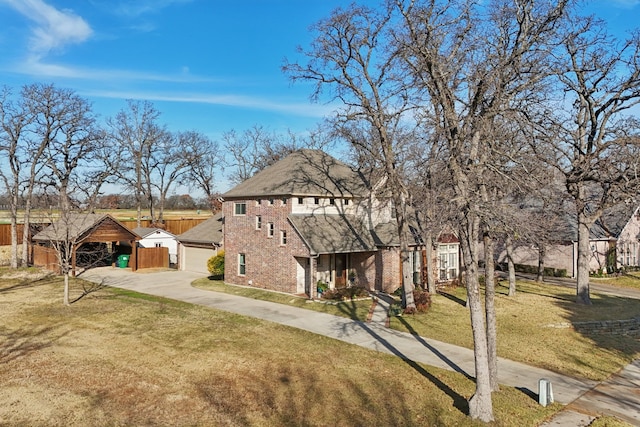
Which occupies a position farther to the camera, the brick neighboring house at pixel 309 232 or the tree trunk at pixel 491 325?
the brick neighboring house at pixel 309 232

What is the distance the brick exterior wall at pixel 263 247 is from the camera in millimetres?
22062

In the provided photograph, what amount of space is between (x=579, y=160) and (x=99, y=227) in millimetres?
28510

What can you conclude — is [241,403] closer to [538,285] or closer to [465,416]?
[465,416]

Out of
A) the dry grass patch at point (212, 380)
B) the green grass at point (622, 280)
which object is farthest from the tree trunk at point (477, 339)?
the green grass at point (622, 280)

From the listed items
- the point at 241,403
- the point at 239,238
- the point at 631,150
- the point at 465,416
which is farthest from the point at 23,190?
the point at 631,150

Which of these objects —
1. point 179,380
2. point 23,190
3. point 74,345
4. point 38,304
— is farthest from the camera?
point 23,190

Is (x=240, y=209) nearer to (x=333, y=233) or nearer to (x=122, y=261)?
(x=333, y=233)

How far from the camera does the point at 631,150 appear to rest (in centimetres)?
2092

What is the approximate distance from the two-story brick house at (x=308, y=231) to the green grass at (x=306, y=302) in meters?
0.67

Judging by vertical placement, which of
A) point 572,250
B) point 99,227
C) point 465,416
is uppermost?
point 99,227

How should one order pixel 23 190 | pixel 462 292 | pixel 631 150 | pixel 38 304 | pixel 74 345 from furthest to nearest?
pixel 23 190
pixel 462 292
pixel 631 150
pixel 38 304
pixel 74 345

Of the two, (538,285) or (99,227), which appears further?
(99,227)

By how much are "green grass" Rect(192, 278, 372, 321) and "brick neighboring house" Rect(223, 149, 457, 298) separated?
657 millimetres

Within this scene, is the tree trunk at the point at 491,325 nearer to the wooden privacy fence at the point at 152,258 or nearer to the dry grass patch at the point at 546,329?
the dry grass patch at the point at 546,329
